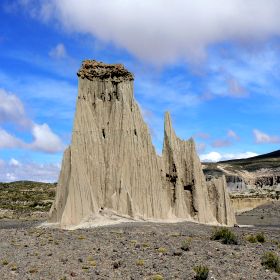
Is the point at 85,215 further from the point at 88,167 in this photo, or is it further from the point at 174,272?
the point at 174,272

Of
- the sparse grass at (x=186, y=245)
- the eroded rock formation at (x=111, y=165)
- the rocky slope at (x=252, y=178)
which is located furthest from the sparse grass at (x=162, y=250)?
the rocky slope at (x=252, y=178)

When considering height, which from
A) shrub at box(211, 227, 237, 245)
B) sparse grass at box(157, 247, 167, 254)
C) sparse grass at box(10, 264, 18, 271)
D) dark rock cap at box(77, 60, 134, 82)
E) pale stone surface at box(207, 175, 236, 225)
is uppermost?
dark rock cap at box(77, 60, 134, 82)

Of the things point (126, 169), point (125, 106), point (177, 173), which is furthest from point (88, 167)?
point (177, 173)

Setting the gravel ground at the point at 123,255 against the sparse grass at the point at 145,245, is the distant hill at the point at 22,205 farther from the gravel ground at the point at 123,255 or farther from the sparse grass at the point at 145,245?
the sparse grass at the point at 145,245

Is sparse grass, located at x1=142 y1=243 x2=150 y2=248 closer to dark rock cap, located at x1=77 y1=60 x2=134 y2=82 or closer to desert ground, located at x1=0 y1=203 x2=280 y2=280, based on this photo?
desert ground, located at x1=0 y1=203 x2=280 y2=280

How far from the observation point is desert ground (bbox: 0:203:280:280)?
21297 mm

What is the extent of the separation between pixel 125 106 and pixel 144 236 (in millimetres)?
14899

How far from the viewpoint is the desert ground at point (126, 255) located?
21297 mm

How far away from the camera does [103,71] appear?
4259cm

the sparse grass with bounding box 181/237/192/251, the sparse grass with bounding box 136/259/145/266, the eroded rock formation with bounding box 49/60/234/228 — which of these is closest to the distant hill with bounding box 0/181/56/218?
the eroded rock formation with bounding box 49/60/234/228

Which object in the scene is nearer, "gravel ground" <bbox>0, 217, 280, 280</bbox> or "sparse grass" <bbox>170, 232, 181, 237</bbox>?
"gravel ground" <bbox>0, 217, 280, 280</bbox>

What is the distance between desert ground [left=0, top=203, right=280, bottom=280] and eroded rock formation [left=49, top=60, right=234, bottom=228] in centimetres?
520

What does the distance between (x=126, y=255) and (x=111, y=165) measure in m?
16.8

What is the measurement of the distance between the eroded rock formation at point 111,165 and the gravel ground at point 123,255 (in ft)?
18.9
